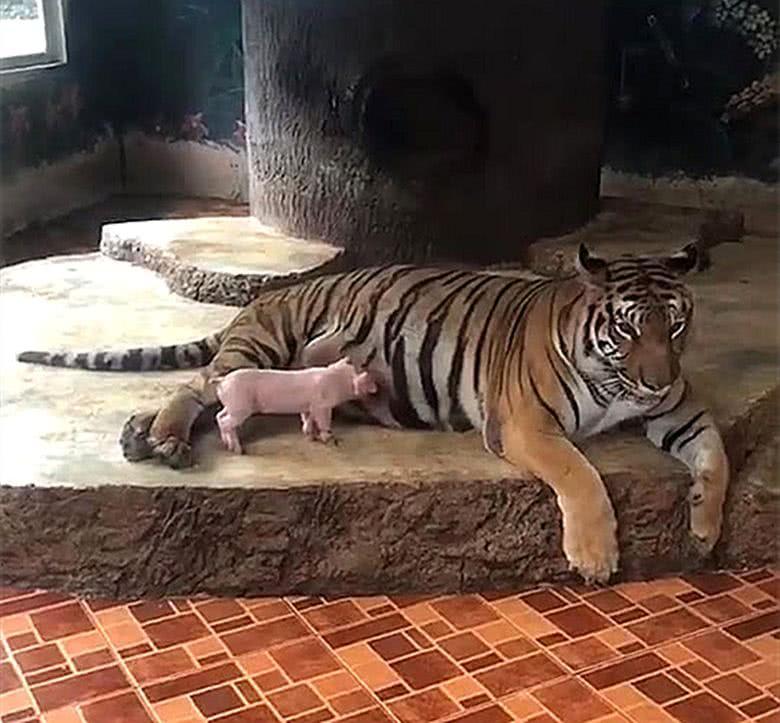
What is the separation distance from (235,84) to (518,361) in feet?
10.1

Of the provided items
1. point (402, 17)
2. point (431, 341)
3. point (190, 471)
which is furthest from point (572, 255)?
point (190, 471)

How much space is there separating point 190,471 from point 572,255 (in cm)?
162

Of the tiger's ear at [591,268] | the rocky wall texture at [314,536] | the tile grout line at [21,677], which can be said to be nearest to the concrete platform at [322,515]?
the rocky wall texture at [314,536]

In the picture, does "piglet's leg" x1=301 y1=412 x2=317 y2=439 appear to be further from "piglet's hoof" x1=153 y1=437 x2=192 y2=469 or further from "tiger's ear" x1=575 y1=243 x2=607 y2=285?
"tiger's ear" x1=575 y1=243 x2=607 y2=285

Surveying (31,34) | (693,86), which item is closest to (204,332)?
(693,86)

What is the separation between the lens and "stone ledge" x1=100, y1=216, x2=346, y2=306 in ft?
11.5

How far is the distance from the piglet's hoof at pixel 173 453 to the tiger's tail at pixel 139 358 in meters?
0.55

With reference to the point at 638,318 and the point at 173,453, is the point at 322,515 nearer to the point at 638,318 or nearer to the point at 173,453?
the point at 173,453

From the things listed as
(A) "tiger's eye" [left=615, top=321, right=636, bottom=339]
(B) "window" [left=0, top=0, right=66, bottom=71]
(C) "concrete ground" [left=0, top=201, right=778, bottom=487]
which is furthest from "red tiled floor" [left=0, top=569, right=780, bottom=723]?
(B) "window" [left=0, top=0, right=66, bottom=71]

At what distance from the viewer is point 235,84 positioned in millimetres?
5289

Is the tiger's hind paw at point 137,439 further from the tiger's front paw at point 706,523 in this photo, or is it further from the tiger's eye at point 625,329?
the tiger's front paw at point 706,523

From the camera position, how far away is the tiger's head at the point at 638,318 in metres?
2.36

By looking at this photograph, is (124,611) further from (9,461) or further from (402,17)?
(402,17)

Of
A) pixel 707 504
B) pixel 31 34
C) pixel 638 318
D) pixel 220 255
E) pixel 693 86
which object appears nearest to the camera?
pixel 638 318
